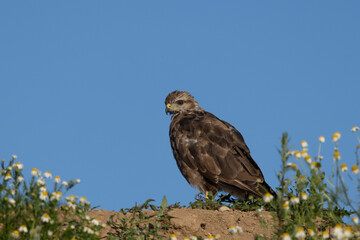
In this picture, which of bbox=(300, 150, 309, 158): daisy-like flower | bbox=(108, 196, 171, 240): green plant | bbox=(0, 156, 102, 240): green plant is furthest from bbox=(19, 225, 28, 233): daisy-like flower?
bbox=(300, 150, 309, 158): daisy-like flower

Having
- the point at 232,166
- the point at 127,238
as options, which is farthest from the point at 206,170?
the point at 127,238

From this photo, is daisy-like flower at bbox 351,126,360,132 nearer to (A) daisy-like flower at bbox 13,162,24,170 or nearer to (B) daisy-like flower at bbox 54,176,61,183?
(B) daisy-like flower at bbox 54,176,61,183

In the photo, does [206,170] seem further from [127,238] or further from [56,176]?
[56,176]

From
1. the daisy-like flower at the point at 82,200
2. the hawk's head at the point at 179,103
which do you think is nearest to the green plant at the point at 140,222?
the daisy-like flower at the point at 82,200

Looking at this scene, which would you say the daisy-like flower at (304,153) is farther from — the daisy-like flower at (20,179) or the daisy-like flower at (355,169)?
the daisy-like flower at (20,179)

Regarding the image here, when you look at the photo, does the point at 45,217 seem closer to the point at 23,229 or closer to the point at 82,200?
the point at 23,229

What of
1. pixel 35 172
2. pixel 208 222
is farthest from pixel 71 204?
pixel 208 222

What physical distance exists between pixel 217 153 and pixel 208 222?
296 cm

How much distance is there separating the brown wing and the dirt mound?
6.33 ft

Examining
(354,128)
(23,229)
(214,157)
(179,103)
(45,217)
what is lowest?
(23,229)

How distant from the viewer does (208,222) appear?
7809 mm

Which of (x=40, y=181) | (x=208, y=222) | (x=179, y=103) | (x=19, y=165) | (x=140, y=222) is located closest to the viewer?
(x=40, y=181)

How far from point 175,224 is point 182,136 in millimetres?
3809

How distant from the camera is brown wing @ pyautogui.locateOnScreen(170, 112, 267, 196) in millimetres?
10227
